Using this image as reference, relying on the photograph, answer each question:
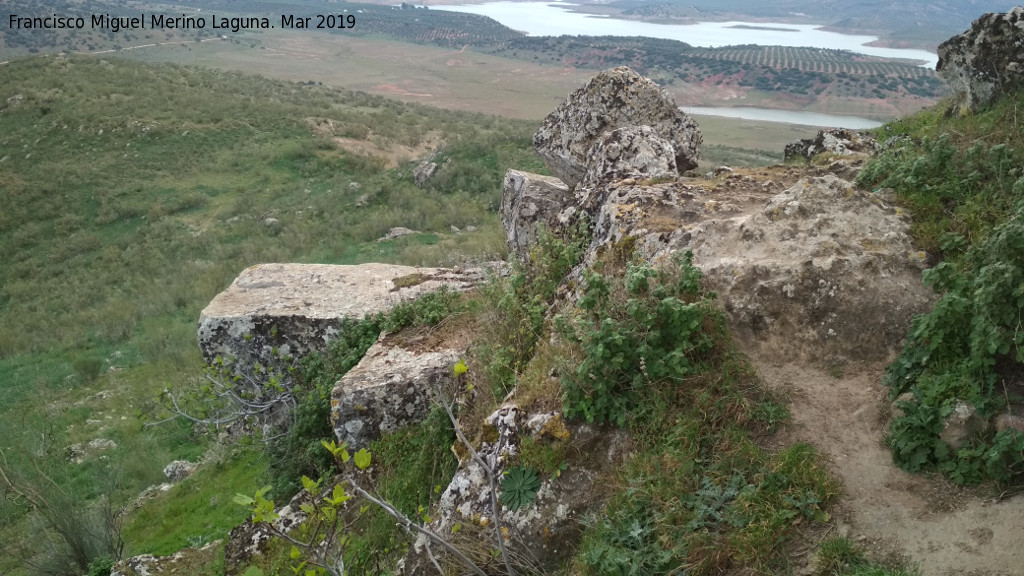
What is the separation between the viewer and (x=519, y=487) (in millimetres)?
3799

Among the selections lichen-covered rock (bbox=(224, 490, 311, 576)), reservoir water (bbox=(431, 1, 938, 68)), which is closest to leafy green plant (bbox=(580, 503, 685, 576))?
lichen-covered rock (bbox=(224, 490, 311, 576))

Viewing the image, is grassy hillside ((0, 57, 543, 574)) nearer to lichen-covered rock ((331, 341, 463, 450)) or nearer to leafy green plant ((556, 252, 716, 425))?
lichen-covered rock ((331, 341, 463, 450))

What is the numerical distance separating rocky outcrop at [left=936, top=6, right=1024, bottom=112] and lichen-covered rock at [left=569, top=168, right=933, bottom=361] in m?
2.43

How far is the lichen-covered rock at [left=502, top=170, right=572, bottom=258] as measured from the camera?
24.1 ft

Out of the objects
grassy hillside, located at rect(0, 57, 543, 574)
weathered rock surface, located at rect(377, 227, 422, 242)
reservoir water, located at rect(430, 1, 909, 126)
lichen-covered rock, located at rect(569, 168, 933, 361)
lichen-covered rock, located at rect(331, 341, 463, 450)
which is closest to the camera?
lichen-covered rock, located at rect(569, 168, 933, 361)

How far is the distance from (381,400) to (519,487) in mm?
2121

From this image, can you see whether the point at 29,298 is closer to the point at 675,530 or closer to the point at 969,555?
the point at 675,530

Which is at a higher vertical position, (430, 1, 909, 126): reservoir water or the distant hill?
the distant hill

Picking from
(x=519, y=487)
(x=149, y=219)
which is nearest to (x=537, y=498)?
(x=519, y=487)

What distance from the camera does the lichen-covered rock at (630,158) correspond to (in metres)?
6.64

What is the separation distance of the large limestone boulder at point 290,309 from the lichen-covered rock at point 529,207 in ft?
2.35

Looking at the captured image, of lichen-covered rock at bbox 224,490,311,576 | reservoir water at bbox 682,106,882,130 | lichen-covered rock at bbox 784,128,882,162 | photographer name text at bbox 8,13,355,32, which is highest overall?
photographer name text at bbox 8,13,355,32

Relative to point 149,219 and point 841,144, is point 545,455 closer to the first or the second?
point 841,144

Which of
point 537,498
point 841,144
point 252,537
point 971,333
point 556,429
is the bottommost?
point 252,537
